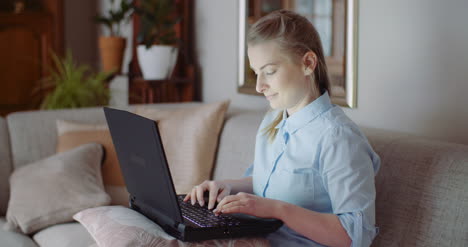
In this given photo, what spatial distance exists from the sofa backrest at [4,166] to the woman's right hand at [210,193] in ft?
3.92

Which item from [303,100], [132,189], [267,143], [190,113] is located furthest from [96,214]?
[190,113]

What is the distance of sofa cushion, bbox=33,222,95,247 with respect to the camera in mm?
1844

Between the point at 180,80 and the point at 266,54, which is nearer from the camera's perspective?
the point at 266,54

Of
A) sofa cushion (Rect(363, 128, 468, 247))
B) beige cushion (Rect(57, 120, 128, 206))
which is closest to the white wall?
sofa cushion (Rect(363, 128, 468, 247))

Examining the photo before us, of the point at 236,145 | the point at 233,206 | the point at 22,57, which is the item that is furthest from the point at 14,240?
the point at 22,57

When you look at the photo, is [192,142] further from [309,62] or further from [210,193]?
[309,62]

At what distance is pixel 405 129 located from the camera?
5.57 ft

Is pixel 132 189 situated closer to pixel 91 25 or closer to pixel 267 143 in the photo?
pixel 267 143

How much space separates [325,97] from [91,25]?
4.44 meters

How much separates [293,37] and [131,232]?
59cm

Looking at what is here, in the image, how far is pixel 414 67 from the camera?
1646mm

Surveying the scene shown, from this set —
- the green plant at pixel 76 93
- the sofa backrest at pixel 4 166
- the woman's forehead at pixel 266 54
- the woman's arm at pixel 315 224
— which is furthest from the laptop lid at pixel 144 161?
the green plant at pixel 76 93

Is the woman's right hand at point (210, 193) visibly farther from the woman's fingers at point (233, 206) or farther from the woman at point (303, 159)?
the woman's fingers at point (233, 206)

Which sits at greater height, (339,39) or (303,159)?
(339,39)
